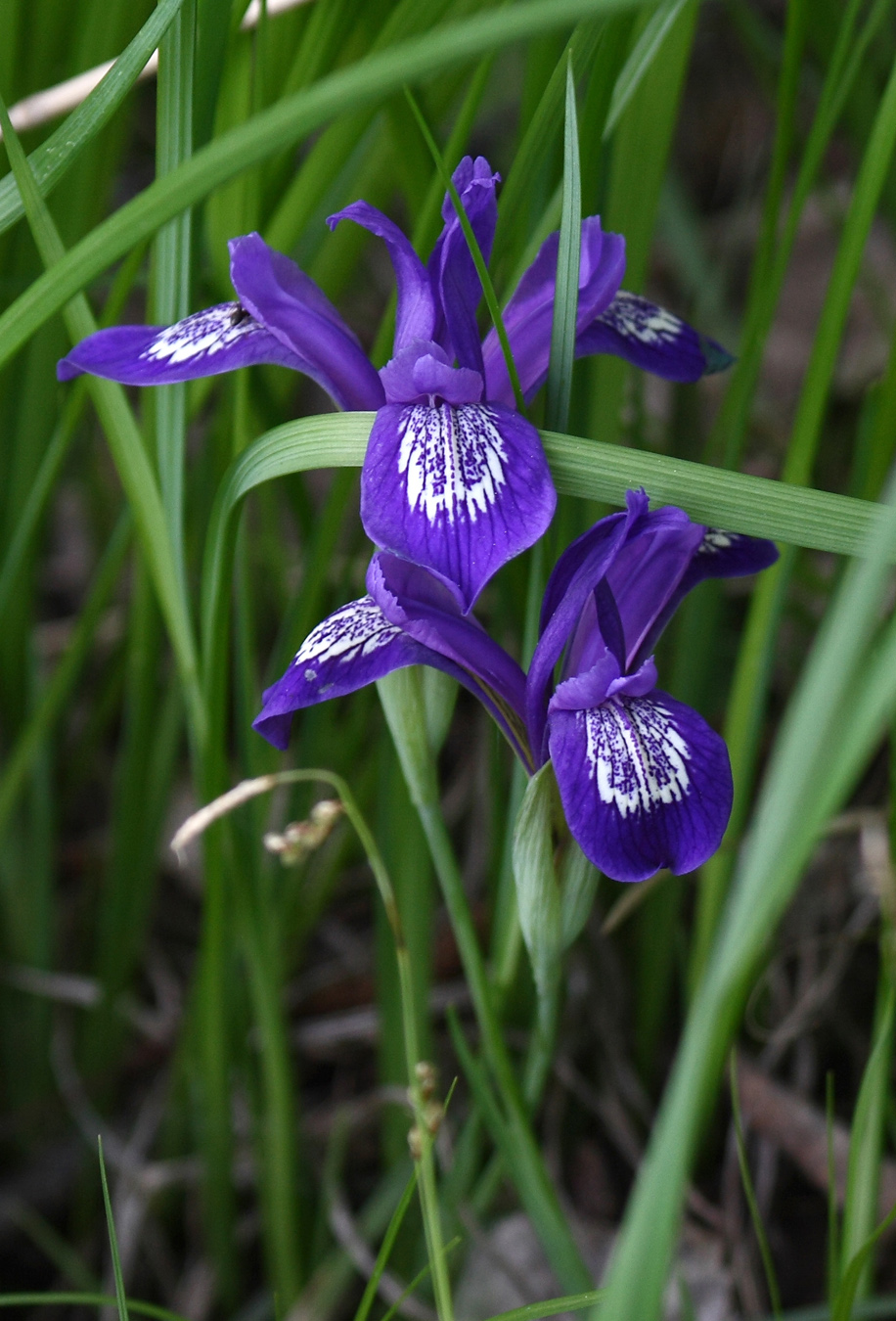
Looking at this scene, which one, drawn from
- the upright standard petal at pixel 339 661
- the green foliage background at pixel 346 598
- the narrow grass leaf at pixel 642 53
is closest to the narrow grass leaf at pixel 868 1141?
the green foliage background at pixel 346 598

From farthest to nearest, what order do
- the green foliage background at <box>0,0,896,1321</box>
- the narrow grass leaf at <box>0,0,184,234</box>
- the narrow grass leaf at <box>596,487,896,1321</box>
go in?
the narrow grass leaf at <box>0,0,184,234</box>
the green foliage background at <box>0,0,896,1321</box>
the narrow grass leaf at <box>596,487,896,1321</box>

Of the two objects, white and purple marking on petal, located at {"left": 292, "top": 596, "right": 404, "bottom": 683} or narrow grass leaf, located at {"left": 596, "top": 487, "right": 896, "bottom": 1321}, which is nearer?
narrow grass leaf, located at {"left": 596, "top": 487, "right": 896, "bottom": 1321}

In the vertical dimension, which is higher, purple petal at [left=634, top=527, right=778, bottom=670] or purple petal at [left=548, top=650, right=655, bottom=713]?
purple petal at [left=634, top=527, right=778, bottom=670]

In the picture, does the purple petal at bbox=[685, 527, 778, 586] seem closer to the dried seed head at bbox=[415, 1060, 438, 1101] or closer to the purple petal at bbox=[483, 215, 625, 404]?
the purple petal at bbox=[483, 215, 625, 404]

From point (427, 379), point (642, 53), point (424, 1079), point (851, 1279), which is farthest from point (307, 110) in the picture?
point (851, 1279)

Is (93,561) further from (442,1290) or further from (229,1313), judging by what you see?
(442,1290)

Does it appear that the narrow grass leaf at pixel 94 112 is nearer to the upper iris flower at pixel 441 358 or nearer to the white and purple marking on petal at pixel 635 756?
the upper iris flower at pixel 441 358

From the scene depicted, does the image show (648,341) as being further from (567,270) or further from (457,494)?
(457,494)

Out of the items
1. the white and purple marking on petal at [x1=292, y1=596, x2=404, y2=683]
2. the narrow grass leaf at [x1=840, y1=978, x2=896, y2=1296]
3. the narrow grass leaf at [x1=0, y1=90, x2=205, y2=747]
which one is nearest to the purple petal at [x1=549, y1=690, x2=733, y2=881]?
the white and purple marking on petal at [x1=292, y1=596, x2=404, y2=683]
